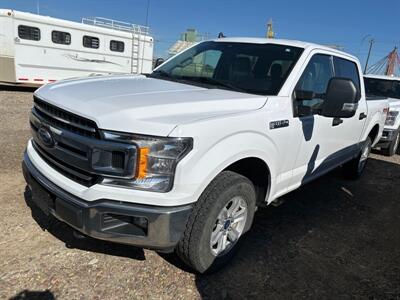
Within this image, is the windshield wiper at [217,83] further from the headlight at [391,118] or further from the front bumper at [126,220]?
the headlight at [391,118]

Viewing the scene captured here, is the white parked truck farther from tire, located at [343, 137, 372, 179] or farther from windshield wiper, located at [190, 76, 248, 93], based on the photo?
windshield wiper, located at [190, 76, 248, 93]

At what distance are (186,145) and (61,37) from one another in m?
12.0

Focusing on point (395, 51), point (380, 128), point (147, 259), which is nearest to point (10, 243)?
point (147, 259)

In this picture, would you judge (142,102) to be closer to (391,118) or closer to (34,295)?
(34,295)

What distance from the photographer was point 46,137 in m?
2.64

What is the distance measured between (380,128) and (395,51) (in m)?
47.2

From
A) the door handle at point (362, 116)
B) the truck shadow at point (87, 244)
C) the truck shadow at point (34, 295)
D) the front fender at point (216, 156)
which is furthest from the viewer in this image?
the door handle at point (362, 116)

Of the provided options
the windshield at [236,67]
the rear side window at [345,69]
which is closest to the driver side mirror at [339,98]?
the windshield at [236,67]

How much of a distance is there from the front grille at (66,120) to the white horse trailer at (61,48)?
1045 cm

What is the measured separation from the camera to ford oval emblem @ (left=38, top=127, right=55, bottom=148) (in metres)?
2.60

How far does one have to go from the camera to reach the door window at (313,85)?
11.0 feet

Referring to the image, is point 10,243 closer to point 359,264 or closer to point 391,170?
point 359,264

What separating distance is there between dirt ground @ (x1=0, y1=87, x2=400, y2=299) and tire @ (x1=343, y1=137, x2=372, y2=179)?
1.34 m

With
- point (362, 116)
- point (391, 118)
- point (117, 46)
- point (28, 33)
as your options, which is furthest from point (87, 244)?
point (117, 46)
